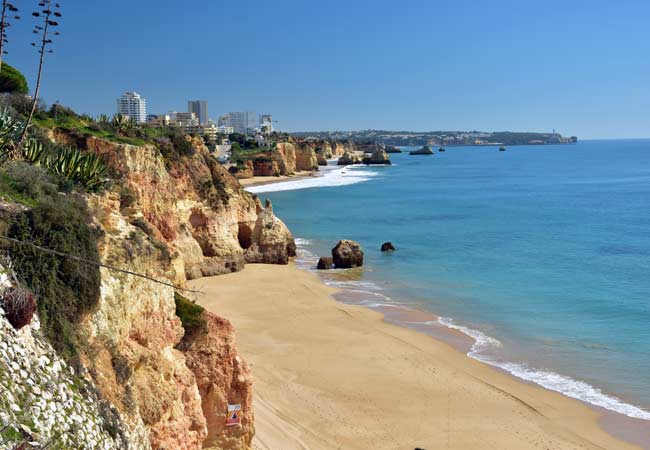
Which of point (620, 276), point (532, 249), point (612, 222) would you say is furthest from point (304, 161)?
point (620, 276)

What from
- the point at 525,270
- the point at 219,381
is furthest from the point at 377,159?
the point at 219,381

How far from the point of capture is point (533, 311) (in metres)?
25.6

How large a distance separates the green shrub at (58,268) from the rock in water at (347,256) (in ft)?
81.1

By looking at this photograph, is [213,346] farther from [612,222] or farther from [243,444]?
[612,222]

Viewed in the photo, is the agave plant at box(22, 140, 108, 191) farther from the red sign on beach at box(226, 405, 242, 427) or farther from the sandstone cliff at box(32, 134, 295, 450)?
the red sign on beach at box(226, 405, 242, 427)

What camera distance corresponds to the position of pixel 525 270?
3375 centimetres

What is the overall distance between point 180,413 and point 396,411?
7420 millimetres

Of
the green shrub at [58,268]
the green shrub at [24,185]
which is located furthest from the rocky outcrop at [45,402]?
the green shrub at [24,185]

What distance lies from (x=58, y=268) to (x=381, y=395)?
1044 centimetres

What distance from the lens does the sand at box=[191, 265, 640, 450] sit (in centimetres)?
1431

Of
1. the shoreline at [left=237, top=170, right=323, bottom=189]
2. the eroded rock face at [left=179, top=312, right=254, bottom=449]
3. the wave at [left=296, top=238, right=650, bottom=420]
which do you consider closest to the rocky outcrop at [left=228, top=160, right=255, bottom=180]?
the shoreline at [left=237, top=170, right=323, bottom=189]

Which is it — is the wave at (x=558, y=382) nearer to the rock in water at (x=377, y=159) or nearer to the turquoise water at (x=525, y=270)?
the turquoise water at (x=525, y=270)

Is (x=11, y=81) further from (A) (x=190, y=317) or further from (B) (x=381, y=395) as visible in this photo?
(B) (x=381, y=395)

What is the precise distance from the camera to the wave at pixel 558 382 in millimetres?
16422
